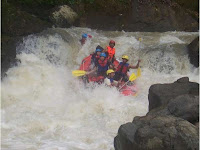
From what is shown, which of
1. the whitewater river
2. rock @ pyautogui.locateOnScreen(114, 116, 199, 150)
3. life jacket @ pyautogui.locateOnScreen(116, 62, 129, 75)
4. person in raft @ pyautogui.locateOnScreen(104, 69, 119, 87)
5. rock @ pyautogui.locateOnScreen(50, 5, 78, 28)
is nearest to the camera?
rock @ pyautogui.locateOnScreen(114, 116, 199, 150)

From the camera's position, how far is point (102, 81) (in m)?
7.19

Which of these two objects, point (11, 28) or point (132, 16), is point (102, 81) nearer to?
point (11, 28)

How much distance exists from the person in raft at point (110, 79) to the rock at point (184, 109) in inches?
105

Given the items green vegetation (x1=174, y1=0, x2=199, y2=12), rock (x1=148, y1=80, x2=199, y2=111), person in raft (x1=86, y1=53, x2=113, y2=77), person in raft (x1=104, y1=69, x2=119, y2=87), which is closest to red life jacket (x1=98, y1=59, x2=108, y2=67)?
person in raft (x1=86, y1=53, x2=113, y2=77)

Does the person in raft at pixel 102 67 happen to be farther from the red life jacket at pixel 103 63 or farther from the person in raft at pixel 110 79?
the person in raft at pixel 110 79

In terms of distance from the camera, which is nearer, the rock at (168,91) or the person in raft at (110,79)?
the rock at (168,91)

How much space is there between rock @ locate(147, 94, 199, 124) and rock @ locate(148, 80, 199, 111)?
1.71 ft

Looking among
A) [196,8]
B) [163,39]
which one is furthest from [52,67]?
[196,8]

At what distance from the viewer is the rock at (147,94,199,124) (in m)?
4.04

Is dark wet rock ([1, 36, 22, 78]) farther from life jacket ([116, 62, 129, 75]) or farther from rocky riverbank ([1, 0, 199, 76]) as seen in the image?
life jacket ([116, 62, 129, 75])

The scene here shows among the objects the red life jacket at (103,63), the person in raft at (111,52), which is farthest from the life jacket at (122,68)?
the person in raft at (111,52)

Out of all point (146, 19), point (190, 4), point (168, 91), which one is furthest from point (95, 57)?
point (190, 4)

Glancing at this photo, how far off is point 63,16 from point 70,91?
393 cm

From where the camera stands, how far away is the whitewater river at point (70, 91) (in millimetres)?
5012
